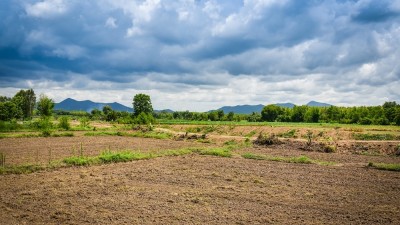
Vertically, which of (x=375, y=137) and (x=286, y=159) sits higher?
(x=375, y=137)

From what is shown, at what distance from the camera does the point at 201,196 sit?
1412cm

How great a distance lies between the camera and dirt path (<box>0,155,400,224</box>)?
1143 centimetres

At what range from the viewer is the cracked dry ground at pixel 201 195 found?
1144 centimetres

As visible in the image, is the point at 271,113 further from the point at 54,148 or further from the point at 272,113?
the point at 54,148

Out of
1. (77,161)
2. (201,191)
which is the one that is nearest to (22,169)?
(77,161)

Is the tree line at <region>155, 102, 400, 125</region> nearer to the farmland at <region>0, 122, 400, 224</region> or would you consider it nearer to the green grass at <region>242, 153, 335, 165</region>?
the green grass at <region>242, 153, 335, 165</region>

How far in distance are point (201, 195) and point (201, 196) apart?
156 mm

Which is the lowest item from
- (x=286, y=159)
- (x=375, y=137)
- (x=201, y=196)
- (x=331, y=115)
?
(x=201, y=196)

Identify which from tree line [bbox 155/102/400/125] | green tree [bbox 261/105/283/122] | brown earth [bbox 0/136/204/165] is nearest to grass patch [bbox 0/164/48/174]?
brown earth [bbox 0/136/204/165]

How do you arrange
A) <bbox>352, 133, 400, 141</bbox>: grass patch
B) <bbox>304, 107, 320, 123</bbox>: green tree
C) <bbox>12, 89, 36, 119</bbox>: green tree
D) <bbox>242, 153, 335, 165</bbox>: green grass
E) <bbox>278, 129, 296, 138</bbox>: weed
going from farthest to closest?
1. <bbox>12, 89, 36, 119</bbox>: green tree
2. <bbox>304, 107, 320, 123</bbox>: green tree
3. <bbox>278, 129, 296, 138</bbox>: weed
4. <bbox>352, 133, 400, 141</bbox>: grass patch
5. <bbox>242, 153, 335, 165</bbox>: green grass

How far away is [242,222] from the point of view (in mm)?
10969

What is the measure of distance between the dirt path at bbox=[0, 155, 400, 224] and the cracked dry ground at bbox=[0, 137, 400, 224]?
0.04m

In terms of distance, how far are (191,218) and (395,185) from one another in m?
11.7

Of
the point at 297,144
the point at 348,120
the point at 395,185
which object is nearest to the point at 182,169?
the point at 395,185
